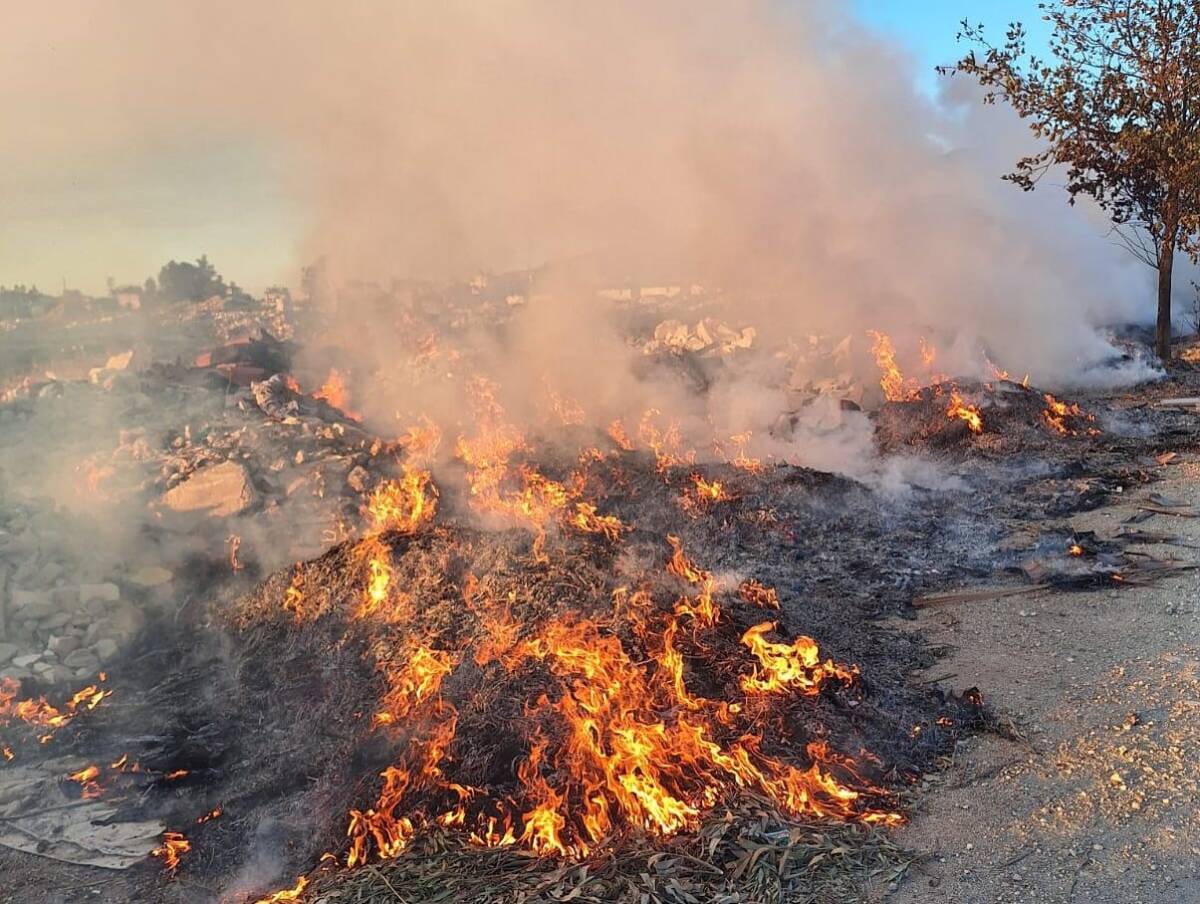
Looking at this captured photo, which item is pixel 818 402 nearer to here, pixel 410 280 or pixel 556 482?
pixel 556 482

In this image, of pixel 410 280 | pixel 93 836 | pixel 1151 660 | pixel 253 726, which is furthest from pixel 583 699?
pixel 410 280

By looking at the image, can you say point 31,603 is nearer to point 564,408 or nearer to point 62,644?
point 62,644

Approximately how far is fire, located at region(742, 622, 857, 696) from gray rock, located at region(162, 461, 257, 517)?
650cm

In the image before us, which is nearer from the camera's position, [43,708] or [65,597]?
[43,708]

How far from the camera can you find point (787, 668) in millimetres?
5316

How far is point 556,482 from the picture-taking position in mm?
10406

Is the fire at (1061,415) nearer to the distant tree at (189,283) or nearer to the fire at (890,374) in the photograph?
the fire at (890,374)

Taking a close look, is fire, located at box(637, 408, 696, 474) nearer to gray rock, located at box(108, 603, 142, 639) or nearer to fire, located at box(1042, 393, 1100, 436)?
fire, located at box(1042, 393, 1100, 436)

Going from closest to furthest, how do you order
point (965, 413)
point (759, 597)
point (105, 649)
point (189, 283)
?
point (759, 597), point (105, 649), point (965, 413), point (189, 283)

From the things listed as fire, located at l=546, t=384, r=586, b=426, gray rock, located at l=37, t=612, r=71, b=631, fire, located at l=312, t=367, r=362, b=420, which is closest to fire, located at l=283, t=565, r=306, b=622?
gray rock, located at l=37, t=612, r=71, b=631

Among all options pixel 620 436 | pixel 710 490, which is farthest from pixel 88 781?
pixel 620 436

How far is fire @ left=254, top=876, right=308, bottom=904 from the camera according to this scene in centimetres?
413

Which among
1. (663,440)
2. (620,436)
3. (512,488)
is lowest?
(512,488)

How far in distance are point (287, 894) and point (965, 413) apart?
11.7m
